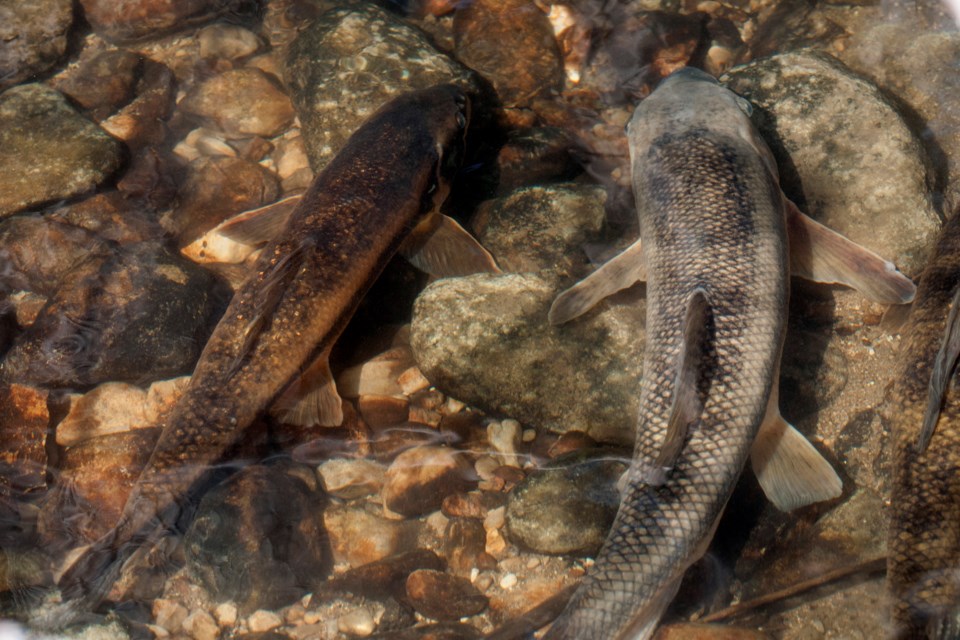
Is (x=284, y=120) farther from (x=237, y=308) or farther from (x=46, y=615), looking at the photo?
(x=46, y=615)

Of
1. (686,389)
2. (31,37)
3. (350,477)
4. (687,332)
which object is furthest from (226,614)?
(31,37)

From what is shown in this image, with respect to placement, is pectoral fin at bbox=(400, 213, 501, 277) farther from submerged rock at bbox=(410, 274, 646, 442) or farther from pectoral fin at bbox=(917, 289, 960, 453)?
pectoral fin at bbox=(917, 289, 960, 453)

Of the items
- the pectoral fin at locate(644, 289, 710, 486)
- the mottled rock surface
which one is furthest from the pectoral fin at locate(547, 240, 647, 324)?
the mottled rock surface

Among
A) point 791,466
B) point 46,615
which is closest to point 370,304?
point 46,615

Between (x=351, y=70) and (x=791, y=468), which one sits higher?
(x=351, y=70)

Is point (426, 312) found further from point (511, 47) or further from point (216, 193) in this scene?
point (511, 47)

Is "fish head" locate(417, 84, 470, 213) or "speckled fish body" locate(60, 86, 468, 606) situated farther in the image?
"fish head" locate(417, 84, 470, 213)
